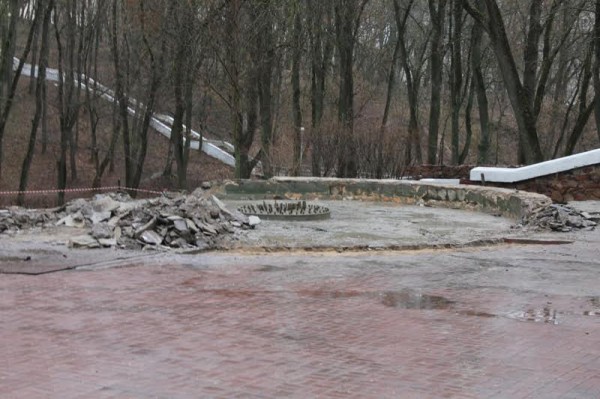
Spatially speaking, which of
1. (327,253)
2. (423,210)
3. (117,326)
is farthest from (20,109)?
(117,326)

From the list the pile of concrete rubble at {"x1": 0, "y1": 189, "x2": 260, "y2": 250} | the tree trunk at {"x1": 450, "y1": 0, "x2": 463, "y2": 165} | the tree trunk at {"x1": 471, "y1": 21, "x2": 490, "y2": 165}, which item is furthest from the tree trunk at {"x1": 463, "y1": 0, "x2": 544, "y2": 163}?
the pile of concrete rubble at {"x1": 0, "y1": 189, "x2": 260, "y2": 250}

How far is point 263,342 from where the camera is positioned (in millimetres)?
6504

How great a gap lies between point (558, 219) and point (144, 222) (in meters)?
7.82

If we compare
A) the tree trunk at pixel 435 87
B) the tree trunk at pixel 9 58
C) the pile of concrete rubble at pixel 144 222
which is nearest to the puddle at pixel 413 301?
the pile of concrete rubble at pixel 144 222

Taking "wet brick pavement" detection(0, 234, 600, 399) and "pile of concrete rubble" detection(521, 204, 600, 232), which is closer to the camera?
"wet brick pavement" detection(0, 234, 600, 399)

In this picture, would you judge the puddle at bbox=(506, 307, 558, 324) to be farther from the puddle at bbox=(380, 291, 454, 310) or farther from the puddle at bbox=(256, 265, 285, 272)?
the puddle at bbox=(256, 265, 285, 272)

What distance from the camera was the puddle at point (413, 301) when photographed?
8.09 meters

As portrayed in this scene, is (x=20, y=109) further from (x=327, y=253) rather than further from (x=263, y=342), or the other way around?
(x=263, y=342)

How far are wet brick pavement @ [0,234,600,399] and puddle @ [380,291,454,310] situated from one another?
0.09 ft

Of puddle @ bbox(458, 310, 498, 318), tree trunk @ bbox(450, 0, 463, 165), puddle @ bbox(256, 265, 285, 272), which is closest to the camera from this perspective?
puddle @ bbox(458, 310, 498, 318)

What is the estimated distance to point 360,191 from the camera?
21203 millimetres

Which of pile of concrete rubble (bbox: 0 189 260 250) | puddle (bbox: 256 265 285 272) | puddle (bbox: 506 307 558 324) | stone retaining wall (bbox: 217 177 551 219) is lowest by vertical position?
puddle (bbox: 506 307 558 324)

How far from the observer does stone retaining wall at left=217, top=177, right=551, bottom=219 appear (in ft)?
63.2

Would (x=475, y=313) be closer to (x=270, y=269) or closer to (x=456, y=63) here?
A: (x=270, y=269)
